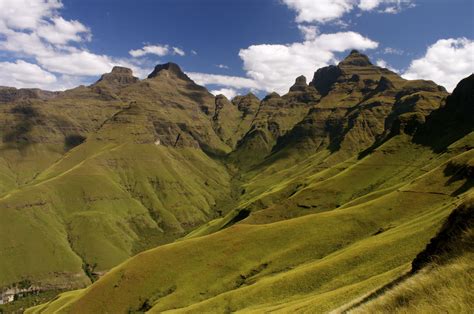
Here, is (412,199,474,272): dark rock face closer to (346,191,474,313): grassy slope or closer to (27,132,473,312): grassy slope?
(346,191,474,313): grassy slope

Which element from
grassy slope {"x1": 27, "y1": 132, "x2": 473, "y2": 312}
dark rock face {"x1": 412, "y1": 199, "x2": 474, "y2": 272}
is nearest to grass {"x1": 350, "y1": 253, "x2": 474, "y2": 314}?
dark rock face {"x1": 412, "y1": 199, "x2": 474, "y2": 272}

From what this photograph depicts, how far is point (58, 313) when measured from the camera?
586 feet

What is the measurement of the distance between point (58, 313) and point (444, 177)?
173618mm

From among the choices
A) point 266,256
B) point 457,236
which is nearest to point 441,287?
point 457,236

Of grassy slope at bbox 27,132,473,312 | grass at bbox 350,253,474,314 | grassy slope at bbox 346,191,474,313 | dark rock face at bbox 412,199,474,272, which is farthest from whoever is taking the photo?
grassy slope at bbox 27,132,473,312

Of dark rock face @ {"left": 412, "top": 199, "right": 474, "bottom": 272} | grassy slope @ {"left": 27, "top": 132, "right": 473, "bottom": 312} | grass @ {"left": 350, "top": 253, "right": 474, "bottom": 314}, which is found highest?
dark rock face @ {"left": 412, "top": 199, "right": 474, "bottom": 272}

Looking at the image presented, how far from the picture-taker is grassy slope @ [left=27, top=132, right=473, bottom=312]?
371ft

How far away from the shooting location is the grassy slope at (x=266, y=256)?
113 m

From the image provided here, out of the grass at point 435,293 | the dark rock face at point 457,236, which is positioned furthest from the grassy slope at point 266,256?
the grass at point 435,293

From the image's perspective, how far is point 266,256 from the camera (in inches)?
6043

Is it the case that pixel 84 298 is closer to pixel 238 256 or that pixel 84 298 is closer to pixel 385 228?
pixel 238 256

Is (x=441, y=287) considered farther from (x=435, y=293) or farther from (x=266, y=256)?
(x=266, y=256)

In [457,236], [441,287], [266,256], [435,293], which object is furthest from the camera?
[266,256]

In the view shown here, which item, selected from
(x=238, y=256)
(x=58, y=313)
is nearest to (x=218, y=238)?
(x=238, y=256)
